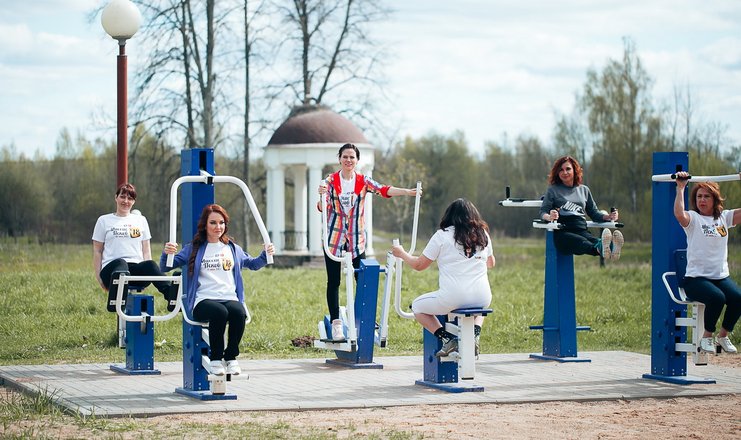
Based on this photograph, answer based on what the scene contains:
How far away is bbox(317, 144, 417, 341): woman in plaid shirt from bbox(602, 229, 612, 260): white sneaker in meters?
1.91

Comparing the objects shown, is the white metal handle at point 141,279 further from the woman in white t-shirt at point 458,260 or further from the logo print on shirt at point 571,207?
the logo print on shirt at point 571,207

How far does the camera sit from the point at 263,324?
15531 mm

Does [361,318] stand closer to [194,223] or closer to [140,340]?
[140,340]

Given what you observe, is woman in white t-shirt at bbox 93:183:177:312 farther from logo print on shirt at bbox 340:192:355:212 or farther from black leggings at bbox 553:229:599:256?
black leggings at bbox 553:229:599:256

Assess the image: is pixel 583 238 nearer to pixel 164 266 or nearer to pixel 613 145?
pixel 164 266

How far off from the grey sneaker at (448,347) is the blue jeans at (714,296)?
2138mm

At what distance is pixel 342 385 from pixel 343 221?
6.65 ft

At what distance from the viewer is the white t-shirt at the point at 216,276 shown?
891 cm

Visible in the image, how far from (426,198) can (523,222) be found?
5.57 metres

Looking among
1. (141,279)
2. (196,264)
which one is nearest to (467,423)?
(196,264)

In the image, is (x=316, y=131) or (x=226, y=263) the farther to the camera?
(x=316, y=131)

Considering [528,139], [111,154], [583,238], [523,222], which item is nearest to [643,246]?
[523,222]

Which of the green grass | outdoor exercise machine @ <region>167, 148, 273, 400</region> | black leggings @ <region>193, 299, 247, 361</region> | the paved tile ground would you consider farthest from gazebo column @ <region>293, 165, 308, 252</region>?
black leggings @ <region>193, 299, 247, 361</region>

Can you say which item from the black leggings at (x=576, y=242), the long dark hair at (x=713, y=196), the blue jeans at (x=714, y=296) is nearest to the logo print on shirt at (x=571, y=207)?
the black leggings at (x=576, y=242)
